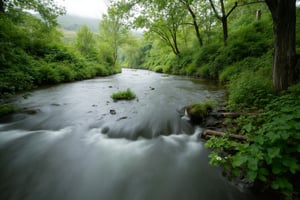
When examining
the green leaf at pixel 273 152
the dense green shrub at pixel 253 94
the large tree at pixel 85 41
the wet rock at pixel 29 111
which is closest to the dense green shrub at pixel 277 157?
→ the green leaf at pixel 273 152

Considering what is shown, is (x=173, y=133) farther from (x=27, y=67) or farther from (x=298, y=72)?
(x=27, y=67)

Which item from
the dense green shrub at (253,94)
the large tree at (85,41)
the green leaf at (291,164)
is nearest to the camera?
the green leaf at (291,164)

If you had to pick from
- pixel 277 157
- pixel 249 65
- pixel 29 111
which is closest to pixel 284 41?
pixel 277 157

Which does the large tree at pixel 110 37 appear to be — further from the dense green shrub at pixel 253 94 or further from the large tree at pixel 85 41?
the dense green shrub at pixel 253 94

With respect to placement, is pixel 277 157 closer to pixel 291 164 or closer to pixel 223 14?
pixel 291 164

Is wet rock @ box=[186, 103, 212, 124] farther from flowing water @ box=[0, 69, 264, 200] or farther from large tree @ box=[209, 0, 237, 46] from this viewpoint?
large tree @ box=[209, 0, 237, 46]

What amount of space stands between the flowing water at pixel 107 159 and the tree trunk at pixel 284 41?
2.20m

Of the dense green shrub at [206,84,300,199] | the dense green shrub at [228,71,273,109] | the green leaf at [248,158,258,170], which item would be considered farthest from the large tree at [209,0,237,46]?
the green leaf at [248,158,258,170]

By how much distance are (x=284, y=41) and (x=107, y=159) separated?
435 cm

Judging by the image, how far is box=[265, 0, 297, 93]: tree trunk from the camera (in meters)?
2.98

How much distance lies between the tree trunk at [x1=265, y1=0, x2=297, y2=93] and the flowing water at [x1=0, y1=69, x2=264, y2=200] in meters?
2.20

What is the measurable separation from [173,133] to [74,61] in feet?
Result: 41.7

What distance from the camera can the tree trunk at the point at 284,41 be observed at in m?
2.98

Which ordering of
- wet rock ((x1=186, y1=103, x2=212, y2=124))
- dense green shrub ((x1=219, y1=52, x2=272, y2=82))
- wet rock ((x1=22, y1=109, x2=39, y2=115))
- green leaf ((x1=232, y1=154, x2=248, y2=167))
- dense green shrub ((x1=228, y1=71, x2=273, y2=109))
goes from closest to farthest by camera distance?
green leaf ((x1=232, y1=154, x2=248, y2=167)) → dense green shrub ((x1=228, y1=71, x2=273, y2=109)) → wet rock ((x1=186, y1=103, x2=212, y2=124)) → wet rock ((x1=22, y1=109, x2=39, y2=115)) → dense green shrub ((x1=219, y1=52, x2=272, y2=82))
